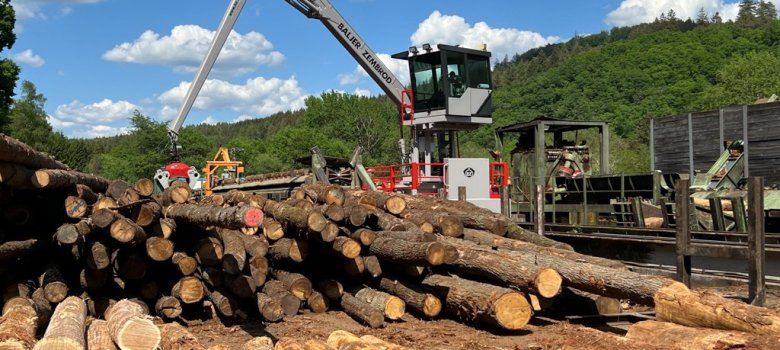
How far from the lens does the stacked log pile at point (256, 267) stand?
676 centimetres

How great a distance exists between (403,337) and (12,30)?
29880 mm

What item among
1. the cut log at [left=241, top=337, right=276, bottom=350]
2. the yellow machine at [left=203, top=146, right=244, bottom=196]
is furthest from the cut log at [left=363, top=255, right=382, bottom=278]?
the yellow machine at [left=203, top=146, right=244, bottom=196]

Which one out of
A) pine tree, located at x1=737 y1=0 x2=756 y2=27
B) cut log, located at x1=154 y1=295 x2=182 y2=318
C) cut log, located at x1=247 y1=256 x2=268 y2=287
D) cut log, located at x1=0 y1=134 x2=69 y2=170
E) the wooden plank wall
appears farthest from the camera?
pine tree, located at x1=737 y1=0 x2=756 y2=27

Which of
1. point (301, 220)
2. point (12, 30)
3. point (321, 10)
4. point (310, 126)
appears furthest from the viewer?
point (310, 126)

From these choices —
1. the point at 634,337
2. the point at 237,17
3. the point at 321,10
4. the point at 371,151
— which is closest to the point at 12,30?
the point at 237,17

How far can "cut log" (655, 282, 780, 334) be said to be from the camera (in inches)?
232

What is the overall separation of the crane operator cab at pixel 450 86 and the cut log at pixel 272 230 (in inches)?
364

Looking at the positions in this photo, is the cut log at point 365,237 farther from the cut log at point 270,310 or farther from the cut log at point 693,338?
the cut log at point 693,338

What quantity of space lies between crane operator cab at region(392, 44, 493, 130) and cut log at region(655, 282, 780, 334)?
37.6ft

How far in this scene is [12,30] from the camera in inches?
1201

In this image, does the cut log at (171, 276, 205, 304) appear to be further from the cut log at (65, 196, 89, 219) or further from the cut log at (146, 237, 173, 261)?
the cut log at (65, 196, 89, 219)

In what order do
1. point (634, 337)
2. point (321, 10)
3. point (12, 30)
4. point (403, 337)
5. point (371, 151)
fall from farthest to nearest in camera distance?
1. point (371, 151)
2. point (12, 30)
3. point (321, 10)
4. point (403, 337)
5. point (634, 337)

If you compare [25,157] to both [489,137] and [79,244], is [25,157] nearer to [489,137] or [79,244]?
[79,244]

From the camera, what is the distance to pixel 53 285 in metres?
7.19
